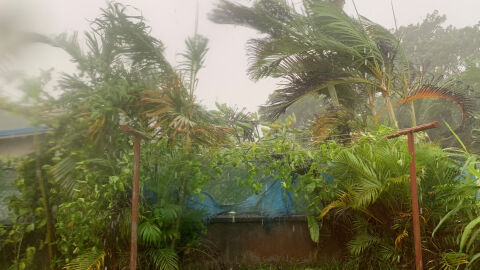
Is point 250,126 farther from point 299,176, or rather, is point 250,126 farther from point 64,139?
point 64,139

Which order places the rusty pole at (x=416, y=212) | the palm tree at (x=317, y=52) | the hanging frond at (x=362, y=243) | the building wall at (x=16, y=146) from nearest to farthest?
the rusty pole at (x=416, y=212), the hanging frond at (x=362, y=243), the building wall at (x=16, y=146), the palm tree at (x=317, y=52)

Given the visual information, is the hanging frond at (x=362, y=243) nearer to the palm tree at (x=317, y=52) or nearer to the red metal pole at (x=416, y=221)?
the red metal pole at (x=416, y=221)

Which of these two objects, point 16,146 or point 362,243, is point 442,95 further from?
point 16,146

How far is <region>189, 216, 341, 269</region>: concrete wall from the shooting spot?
5.08 metres

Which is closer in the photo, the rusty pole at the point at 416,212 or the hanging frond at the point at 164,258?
the rusty pole at the point at 416,212

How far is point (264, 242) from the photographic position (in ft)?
16.9

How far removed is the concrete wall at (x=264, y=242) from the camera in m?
5.08

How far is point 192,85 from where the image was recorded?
181 inches

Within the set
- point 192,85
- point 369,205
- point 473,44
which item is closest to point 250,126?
point 192,85

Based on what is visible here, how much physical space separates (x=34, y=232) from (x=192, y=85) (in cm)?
256

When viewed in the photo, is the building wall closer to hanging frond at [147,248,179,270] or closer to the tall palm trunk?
the tall palm trunk

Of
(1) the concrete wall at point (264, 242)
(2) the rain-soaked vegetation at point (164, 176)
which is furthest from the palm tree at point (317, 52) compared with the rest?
(1) the concrete wall at point (264, 242)

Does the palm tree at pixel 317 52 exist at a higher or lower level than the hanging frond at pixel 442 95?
higher

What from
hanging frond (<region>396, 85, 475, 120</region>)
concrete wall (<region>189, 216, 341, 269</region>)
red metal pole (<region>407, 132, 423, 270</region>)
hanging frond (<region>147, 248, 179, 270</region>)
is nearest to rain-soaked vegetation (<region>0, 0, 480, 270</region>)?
hanging frond (<region>147, 248, 179, 270</region>)
